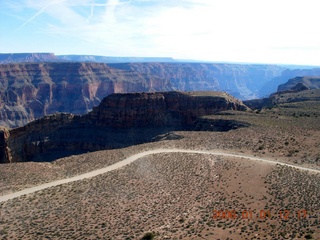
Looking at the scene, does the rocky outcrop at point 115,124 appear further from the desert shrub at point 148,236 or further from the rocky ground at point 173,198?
the desert shrub at point 148,236

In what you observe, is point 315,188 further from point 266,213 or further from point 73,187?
point 73,187

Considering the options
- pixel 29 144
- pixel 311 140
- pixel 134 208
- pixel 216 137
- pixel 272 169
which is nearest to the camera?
pixel 134 208

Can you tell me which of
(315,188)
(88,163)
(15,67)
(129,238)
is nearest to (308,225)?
(315,188)

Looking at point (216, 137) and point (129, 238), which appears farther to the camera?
point (216, 137)
